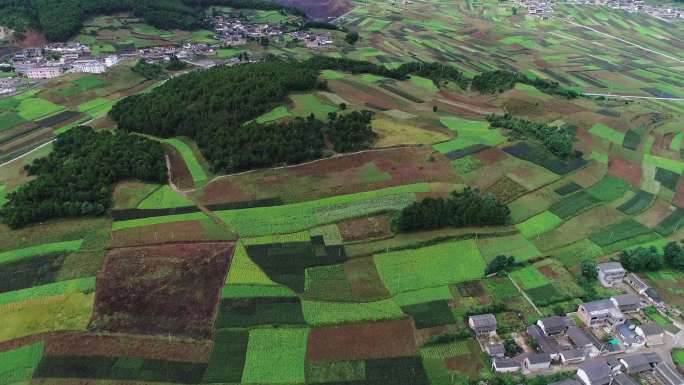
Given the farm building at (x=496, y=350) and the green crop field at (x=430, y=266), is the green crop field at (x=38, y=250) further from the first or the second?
the farm building at (x=496, y=350)

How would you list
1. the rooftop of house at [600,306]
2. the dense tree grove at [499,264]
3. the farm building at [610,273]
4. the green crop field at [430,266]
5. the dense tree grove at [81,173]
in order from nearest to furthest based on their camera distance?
the rooftop of house at [600,306], the green crop field at [430,266], the farm building at [610,273], the dense tree grove at [499,264], the dense tree grove at [81,173]

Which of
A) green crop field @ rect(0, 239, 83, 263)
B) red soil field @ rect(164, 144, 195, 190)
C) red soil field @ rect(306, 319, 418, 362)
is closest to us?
red soil field @ rect(306, 319, 418, 362)

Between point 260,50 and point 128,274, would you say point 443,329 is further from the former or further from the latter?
point 260,50

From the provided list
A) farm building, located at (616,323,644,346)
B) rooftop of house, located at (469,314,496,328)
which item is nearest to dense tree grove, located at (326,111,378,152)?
rooftop of house, located at (469,314,496,328)

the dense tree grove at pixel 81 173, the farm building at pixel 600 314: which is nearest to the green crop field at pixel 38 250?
the dense tree grove at pixel 81 173

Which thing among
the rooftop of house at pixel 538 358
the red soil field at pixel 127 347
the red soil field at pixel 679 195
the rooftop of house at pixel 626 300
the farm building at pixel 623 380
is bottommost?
the red soil field at pixel 127 347

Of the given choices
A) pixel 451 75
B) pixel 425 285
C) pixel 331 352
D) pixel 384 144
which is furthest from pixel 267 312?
pixel 451 75

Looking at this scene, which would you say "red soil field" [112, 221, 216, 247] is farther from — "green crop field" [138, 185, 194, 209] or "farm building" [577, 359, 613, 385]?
"farm building" [577, 359, 613, 385]
